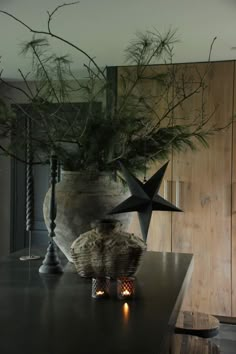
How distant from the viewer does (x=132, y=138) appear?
1.76 meters

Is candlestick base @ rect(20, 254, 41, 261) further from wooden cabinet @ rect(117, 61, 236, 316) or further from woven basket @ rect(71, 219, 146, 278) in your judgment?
wooden cabinet @ rect(117, 61, 236, 316)

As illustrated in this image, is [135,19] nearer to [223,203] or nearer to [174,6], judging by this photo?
[174,6]

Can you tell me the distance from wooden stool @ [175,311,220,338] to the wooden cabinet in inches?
59.4

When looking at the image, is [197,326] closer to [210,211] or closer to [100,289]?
[100,289]

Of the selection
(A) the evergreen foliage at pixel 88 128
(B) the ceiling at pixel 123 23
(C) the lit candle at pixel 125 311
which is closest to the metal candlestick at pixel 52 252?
(A) the evergreen foliage at pixel 88 128

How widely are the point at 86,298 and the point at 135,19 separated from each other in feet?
6.40

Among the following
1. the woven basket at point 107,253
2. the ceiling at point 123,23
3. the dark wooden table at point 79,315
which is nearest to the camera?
the dark wooden table at point 79,315

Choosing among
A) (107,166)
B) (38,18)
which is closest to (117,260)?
(107,166)

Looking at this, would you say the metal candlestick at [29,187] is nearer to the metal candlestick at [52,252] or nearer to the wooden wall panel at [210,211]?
the metal candlestick at [52,252]

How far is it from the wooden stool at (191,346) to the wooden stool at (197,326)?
7cm

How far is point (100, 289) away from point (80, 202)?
0.45m

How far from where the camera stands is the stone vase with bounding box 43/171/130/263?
1668 mm

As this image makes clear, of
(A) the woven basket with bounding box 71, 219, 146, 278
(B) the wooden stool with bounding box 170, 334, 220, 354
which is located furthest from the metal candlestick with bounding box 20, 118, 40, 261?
(B) the wooden stool with bounding box 170, 334, 220, 354

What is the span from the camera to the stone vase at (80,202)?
1668mm
